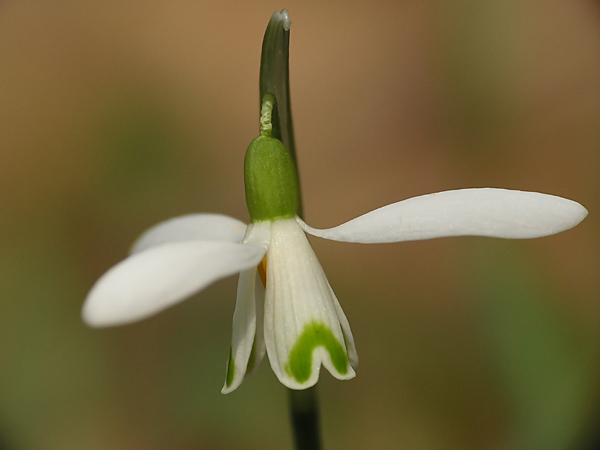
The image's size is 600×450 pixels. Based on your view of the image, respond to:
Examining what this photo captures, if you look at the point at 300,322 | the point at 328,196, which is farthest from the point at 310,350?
the point at 328,196

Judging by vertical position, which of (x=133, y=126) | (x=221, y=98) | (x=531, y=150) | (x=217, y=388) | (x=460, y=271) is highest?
(x=221, y=98)

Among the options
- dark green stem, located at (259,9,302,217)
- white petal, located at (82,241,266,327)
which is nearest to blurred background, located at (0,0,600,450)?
dark green stem, located at (259,9,302,217)

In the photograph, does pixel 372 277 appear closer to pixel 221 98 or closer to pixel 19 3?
pixel 221 98

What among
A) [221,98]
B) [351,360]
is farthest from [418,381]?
[221,98]

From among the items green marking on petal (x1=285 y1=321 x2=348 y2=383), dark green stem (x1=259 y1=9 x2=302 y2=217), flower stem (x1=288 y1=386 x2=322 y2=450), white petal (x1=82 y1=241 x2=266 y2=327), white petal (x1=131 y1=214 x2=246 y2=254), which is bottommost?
flower stem (x1=288 y1=386 x2=322 y2=450)

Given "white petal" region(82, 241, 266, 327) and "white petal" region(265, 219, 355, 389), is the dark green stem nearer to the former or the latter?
"white petal" region(265, 219, 355, 389)
